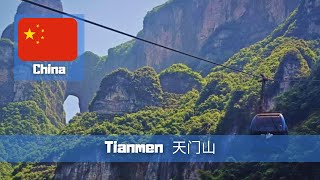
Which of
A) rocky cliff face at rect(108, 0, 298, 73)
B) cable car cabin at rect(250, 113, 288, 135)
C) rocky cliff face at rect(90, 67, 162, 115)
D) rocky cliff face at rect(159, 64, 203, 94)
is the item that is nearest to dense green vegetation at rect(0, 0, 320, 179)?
rocky cliff face at rect(90, 67, 162, 115)

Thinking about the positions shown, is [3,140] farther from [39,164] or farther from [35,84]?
[39,164]

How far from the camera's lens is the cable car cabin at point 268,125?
15.8 m

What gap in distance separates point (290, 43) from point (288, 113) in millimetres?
17085

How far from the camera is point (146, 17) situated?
357 feet

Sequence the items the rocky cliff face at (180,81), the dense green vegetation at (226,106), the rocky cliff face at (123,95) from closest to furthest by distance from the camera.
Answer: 1. the dense green vegetation at (226,106)
2. the rocky cliff face at (123,95)
3. the rocky cliff face at (180,81)

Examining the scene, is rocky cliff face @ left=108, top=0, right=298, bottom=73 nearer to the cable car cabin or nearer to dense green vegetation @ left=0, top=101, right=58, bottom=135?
dense green vegetation @ left=0, top=101, right=58, bottom=135

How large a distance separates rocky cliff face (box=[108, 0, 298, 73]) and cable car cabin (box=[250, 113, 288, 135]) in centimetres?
6073

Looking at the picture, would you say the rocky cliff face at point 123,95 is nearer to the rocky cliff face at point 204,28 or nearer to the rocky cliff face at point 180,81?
the rocky cliff face at point 180,81

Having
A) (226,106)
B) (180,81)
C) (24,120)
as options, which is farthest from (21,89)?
(226,106)

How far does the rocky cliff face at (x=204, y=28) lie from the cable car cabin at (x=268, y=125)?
2391 inches

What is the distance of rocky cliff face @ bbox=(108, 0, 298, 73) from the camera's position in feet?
257

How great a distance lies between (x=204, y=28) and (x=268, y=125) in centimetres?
7679

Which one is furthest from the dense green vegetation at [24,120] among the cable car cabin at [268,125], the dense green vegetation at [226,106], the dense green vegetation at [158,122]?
the cable car cabin at [268,125]

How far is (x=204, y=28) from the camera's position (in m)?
91.6
